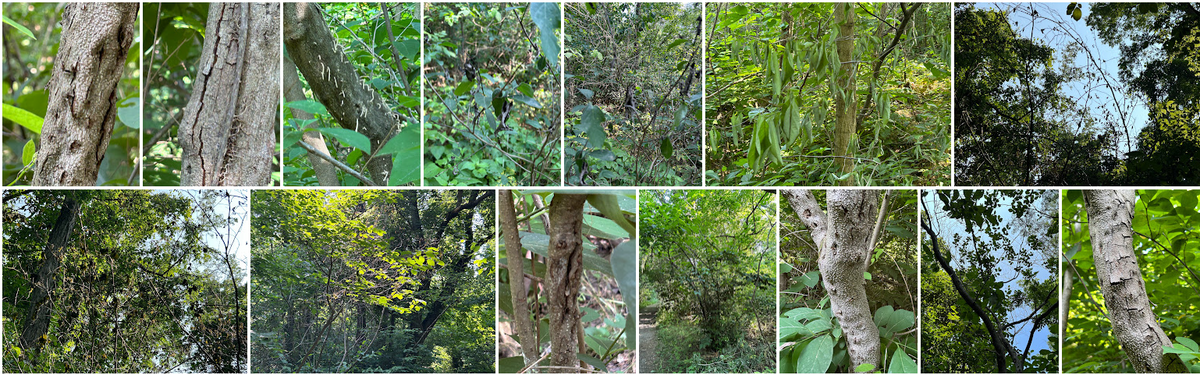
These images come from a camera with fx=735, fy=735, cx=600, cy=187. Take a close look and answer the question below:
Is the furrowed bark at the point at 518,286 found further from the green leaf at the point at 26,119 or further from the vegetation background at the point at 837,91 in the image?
the green leaf at the point at 26,119

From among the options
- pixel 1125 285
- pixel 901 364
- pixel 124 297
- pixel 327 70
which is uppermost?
pixel 327 70

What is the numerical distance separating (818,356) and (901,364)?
0.91ft

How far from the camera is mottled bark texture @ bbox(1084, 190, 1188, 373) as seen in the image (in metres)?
2.26

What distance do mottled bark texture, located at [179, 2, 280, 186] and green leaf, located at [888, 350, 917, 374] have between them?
2011 mm

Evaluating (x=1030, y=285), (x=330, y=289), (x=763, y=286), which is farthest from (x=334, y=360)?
(x=1030, y=285)

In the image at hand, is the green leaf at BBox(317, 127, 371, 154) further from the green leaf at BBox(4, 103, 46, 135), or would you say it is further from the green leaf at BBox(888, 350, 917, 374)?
the green leaf at BBox(888, 350, 917, 374)

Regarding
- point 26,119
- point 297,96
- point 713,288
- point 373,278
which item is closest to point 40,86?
point 26,119

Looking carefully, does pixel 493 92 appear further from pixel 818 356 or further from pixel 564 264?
pixel 818 356

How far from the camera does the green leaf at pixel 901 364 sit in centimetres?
231

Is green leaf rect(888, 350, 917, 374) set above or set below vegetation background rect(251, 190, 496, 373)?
below

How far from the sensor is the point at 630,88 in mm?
2189

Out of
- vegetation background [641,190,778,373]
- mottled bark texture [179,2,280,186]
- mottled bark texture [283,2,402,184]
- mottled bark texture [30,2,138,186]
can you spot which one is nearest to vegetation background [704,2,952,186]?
vegetation background [641,190,778,373]

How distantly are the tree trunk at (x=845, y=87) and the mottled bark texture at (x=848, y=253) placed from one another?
0.12 metres

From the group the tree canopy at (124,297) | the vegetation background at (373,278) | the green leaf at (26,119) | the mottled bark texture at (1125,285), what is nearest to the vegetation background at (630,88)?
the vegetation background at (373,278)
